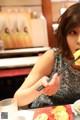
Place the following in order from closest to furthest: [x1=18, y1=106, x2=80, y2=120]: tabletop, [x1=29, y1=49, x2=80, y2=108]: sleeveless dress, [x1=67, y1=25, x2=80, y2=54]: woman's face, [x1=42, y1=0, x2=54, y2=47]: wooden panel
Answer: [x1=18, y1=106, x2=80, y2=120]: tabletop < [x1=67, y1=25, x2=80, y2=54]: woman's face < [x1=29, y1=49, x2=80, y2=108]: sleeveless dress < [x1=42, y1=0, x2=54, y2=47]: wooden panel

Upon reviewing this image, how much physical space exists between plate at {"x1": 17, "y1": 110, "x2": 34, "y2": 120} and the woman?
118mm

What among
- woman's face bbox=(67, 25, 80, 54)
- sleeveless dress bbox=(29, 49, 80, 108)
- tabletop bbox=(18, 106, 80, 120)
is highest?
woman's face bbox=(67, 25, 80, 54)

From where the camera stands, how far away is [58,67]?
1.23m

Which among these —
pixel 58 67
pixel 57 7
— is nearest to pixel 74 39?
pixel 58 67

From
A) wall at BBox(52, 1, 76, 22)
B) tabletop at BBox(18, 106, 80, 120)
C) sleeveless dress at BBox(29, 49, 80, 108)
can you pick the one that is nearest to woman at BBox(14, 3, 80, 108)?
sleeveless dress at BBox(29, 49, 80, 108)

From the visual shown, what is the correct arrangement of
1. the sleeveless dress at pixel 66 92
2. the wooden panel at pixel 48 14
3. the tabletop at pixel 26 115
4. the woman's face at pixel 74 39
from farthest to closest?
the wooden panel at pixel 48 14 < the sleeveless dress at pixel 66 92 < the woman's face at pixel 74 39 < the tabletop at pixel 26 115


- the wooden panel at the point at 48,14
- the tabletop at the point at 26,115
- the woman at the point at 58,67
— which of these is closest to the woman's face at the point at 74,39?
the woman at the point at 58,67

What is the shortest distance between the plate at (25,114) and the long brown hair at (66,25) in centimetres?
43

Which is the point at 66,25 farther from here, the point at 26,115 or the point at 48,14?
the point at 48,14

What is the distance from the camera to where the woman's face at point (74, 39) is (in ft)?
3.33

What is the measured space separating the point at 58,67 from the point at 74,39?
26 centimetres

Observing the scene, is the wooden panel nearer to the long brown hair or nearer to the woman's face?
the long brown hair

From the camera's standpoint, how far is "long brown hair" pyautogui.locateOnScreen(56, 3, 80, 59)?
102 cm

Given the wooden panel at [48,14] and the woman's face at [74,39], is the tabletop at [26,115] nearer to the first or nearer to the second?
the woman's face at [74,39]
